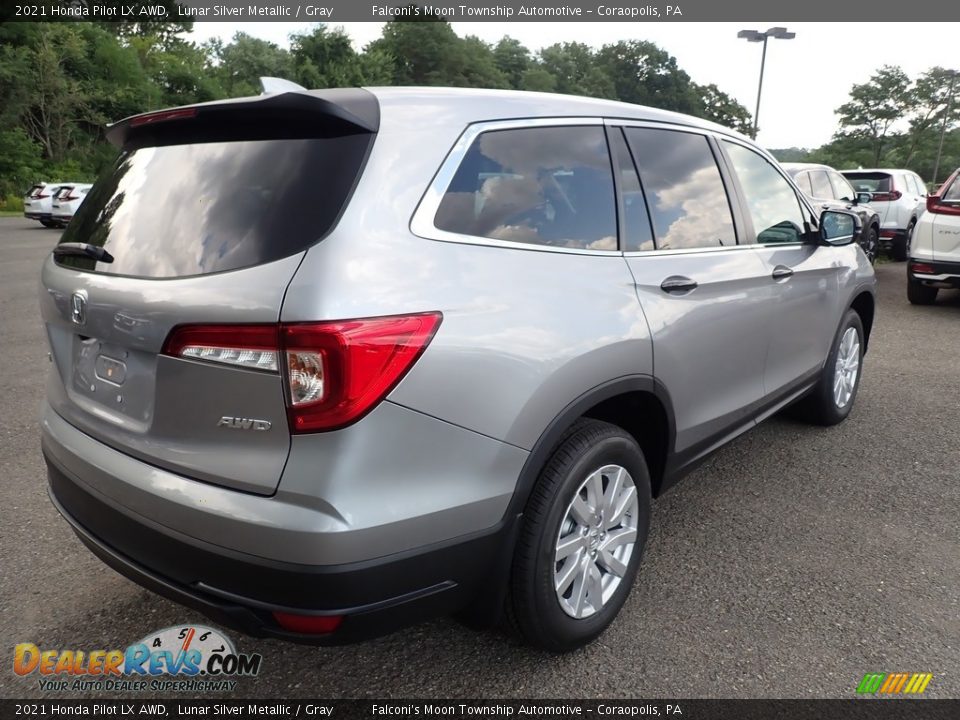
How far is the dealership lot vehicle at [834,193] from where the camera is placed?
11.0 meters

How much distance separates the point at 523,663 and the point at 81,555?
1.90 meters

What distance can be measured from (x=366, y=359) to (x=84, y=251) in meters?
1.08

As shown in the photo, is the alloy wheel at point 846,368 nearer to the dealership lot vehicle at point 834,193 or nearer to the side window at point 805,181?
the dealership lot vehicle at point 834,193

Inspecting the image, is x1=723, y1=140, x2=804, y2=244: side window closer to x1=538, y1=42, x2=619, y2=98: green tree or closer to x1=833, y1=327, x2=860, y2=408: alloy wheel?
x1=833, y1=327, x2=860, y2=408: alloy wheel

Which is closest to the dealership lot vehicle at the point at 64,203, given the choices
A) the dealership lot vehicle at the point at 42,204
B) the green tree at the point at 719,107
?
the dealership lot vehicle at the point at 42,204

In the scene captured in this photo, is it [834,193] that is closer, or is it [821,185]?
[821,185]

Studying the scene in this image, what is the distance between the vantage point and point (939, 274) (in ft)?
27.0

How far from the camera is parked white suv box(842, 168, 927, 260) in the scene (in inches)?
500

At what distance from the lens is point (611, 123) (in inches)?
102

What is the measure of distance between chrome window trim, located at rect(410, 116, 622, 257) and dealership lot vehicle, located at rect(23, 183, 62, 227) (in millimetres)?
23529

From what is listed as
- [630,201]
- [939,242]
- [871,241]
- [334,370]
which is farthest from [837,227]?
[871,241]

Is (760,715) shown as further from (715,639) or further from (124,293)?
(124,293)

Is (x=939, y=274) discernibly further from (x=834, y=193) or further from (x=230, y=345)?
(x=230, y=345)

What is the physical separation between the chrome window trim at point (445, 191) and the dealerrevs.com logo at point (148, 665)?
153 centimetres
